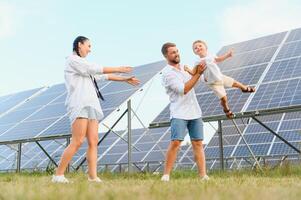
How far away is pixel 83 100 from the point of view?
495 cm

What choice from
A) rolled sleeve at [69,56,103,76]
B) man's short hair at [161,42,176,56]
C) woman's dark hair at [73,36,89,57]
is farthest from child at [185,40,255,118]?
woman's dark hair at [73,36,89,57]

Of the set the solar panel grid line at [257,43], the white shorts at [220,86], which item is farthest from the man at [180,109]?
the solar panel grid line at [257,43]

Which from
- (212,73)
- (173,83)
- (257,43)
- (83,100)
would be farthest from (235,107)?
(257,43)

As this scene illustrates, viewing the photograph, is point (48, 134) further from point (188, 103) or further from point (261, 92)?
point (188, 103)

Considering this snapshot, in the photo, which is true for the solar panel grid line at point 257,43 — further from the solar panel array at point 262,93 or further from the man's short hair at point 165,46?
the man's short hair at point 165,46

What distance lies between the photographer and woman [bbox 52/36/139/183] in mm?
4859

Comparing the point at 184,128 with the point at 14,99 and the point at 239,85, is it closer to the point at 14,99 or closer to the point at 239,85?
the point at 239,85

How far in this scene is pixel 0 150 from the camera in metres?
17.5

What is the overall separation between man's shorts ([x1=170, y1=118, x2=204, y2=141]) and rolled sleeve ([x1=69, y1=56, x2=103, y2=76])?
3.64 ft

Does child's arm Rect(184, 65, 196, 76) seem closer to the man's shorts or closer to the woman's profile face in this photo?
the man's shorts

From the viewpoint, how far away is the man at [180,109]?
531 cm

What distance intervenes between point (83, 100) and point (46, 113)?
7.79 metres

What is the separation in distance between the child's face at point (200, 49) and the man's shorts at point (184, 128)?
80 centimetres

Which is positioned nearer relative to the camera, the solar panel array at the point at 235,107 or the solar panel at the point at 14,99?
the solar panel array at the point at 235,107
